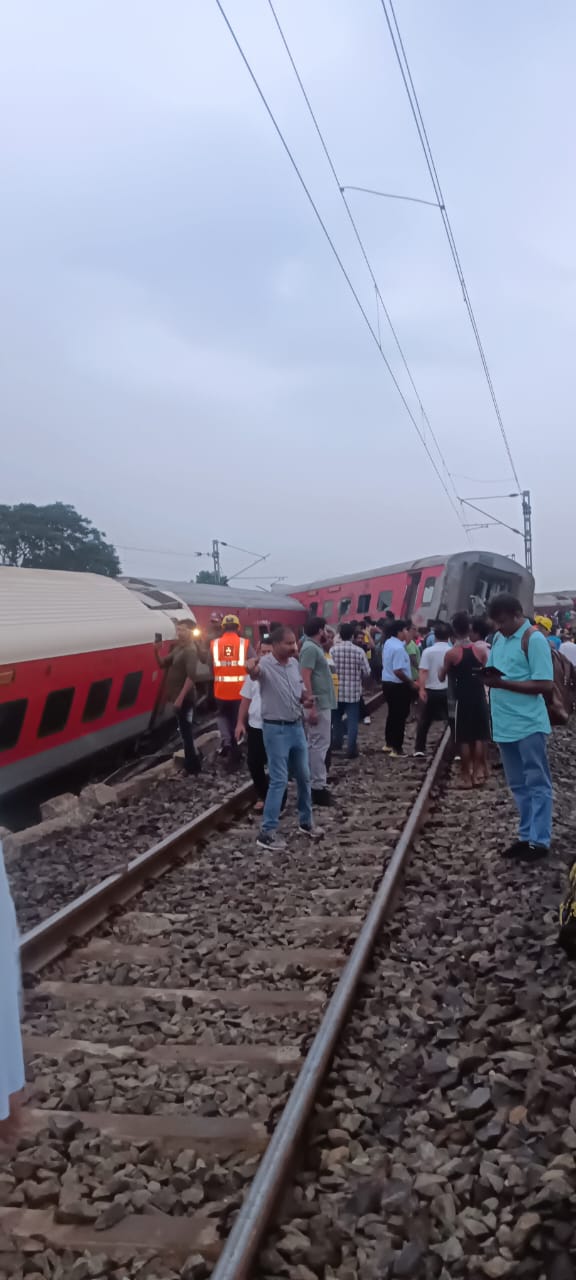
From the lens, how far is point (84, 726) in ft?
36.1

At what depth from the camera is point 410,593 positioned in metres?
23.3

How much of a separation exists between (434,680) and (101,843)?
4924mm

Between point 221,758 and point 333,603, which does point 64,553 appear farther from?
point 221,758

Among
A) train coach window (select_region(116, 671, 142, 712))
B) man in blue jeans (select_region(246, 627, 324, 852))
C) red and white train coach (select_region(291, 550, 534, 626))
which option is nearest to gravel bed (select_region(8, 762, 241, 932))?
man in blue jeans (select_region(246, 627, 324, 852))

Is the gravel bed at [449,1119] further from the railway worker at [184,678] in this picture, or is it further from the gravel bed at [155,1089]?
the railway worker at [184,678]

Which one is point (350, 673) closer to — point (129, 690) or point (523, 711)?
point (129, 690)

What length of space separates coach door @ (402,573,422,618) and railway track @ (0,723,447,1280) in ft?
52.5

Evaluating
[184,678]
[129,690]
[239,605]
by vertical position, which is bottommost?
[129,690]

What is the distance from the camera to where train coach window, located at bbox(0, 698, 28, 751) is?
8867 mm

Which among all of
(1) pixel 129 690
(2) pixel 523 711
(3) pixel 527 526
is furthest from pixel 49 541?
(2) pixel 523 711

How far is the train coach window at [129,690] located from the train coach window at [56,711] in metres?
1.86

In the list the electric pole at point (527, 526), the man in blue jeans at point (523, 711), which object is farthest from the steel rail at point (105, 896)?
the electric pole at point (527, 526)

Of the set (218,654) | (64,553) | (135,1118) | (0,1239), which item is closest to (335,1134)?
(135,1118)

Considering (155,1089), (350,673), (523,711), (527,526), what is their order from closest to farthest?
(155,1089)
(523,711)
(350,673)
(527,526)
